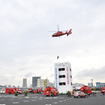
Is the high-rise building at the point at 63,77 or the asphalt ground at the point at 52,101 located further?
the high-rise building at the point at 63,77

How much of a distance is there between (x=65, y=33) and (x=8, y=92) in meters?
35.1

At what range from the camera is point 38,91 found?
66.8 m

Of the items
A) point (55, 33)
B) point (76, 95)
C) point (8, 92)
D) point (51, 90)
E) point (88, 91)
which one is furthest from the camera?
point (8, 92)

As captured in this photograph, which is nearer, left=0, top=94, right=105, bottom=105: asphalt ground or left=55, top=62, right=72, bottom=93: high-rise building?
left=0, top=94, right=105, bottom=105: asphalt ground

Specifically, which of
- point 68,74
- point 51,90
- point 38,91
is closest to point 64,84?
point 68,74

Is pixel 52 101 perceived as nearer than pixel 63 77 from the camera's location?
Yes

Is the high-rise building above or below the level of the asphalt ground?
above

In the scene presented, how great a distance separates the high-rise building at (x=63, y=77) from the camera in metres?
59.6

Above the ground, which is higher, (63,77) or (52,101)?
(63,77)

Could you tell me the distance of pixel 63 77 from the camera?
61.2 meters

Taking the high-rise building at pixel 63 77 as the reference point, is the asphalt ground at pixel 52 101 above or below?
below

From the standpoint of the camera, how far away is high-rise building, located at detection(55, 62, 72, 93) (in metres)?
59.6

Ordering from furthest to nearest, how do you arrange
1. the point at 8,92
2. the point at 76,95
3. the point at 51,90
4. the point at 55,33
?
the point at 8,92, the point at 55,33, the point at 51,90, the point at 76,95

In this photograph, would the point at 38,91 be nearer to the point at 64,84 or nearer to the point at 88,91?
the point at 64,84
